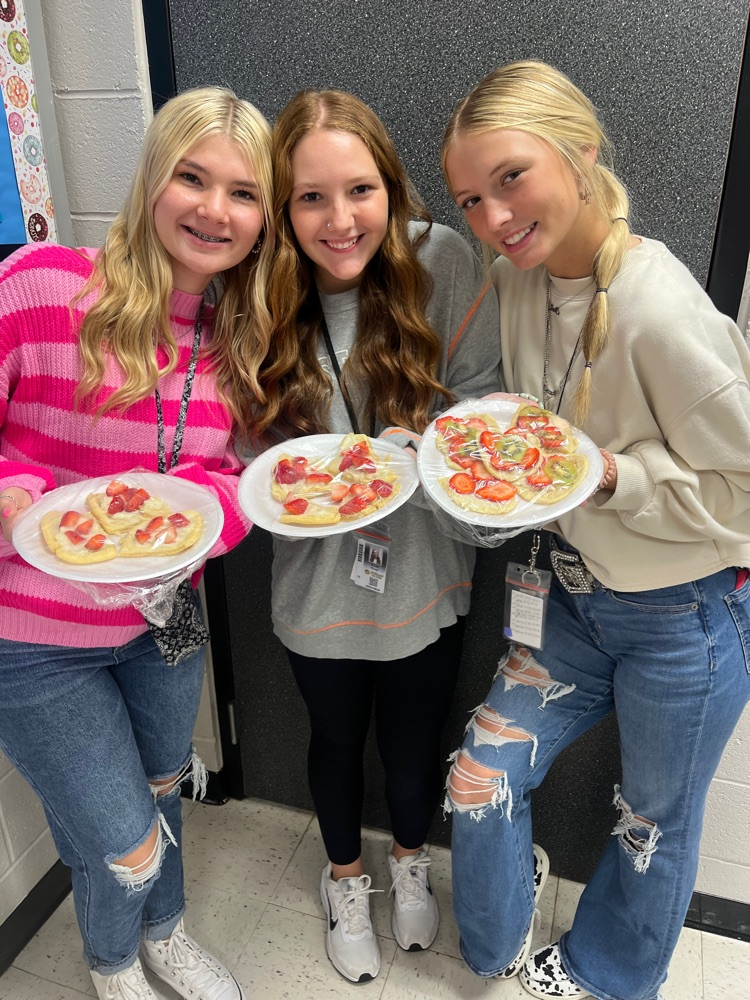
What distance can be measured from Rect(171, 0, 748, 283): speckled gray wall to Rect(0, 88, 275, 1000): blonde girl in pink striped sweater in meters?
0.34

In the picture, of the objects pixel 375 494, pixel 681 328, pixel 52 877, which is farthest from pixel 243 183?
pixel 52 877

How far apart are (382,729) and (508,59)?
4.86 ft

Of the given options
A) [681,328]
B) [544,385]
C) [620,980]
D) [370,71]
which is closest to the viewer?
[681,328]

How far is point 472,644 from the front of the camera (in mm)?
1869

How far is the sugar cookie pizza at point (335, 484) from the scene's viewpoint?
1.29 m

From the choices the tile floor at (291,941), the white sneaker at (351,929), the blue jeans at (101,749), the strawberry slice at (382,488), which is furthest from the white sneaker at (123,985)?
the strawberry slice at (382,488)

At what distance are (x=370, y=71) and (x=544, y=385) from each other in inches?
30.0

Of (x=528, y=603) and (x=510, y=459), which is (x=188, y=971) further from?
(x=510, y=459)

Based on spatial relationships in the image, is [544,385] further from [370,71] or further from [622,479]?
[370,71]

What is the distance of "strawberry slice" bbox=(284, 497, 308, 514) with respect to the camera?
1302mm

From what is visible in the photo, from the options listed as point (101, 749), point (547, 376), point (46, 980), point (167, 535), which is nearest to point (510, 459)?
point (547, 376)

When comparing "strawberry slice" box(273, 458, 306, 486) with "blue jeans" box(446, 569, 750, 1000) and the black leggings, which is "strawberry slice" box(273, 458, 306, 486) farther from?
"blue jeans" box(446, 569, 750, 1000)

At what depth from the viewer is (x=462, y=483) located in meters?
1.29

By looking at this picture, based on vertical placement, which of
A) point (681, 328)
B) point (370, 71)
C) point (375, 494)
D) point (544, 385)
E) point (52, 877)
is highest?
point (370, 71)
